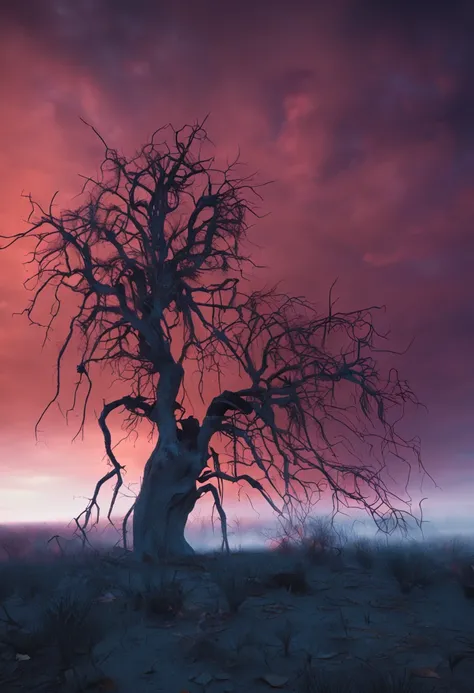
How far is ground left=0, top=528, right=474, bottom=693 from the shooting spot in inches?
205

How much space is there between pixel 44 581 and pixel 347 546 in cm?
720

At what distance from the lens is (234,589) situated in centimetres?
714

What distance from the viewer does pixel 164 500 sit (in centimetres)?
1151

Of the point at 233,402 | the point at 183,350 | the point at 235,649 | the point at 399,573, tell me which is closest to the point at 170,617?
the point at 235,649

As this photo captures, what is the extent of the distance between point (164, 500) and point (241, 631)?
534 cm

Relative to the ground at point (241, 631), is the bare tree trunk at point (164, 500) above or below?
above

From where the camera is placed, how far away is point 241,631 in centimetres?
639

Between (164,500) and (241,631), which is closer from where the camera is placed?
(241,631)

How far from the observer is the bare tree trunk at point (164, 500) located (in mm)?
11430

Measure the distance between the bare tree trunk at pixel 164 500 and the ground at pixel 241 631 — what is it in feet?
4.94

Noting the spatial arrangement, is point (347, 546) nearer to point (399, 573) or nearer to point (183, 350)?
point (399, 573)

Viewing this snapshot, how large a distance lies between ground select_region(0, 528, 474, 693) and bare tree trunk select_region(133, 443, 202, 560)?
1.51 metres

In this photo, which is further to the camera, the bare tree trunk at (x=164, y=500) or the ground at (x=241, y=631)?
the bare tree trunk at (x=164, y=500)

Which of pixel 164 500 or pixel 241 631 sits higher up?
pixel 164 500
